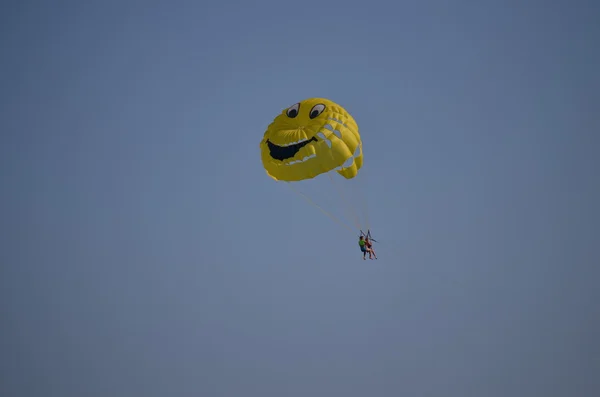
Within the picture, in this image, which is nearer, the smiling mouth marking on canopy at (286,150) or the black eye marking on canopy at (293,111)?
the smiling mouth marking on canopy at (286,150)

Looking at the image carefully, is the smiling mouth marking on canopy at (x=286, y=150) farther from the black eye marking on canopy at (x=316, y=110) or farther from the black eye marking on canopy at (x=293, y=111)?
the black eye marking on canopy at (x=293, y=111)

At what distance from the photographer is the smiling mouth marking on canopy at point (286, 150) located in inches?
1495

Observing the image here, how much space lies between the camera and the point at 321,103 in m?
38.9

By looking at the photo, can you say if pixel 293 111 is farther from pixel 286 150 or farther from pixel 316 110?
pixel 286 150

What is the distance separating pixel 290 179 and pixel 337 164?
1.84 meters

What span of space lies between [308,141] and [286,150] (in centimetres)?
90

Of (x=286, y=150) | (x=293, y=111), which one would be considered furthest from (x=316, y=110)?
(x=286, y=150)

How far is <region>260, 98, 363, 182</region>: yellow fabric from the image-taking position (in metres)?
37.9

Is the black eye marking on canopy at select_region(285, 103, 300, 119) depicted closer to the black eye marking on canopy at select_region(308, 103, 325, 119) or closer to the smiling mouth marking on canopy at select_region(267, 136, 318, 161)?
the black eye marking on canopy at select_region(308, 103, 325, 119)

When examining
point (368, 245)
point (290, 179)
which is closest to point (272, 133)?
point (290, 179)

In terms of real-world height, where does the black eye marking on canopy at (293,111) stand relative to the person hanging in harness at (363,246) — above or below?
above

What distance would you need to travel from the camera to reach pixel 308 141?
37938 millimetres

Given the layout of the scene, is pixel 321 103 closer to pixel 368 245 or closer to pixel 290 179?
pixel 290 179

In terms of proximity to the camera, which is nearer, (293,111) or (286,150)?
(286,150)
